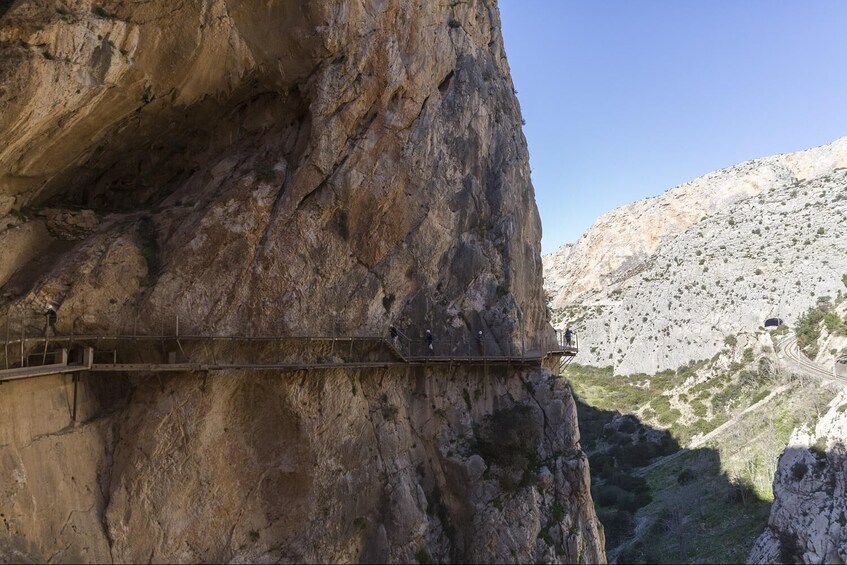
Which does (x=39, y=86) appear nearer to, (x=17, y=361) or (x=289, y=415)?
(x=17, y=361)

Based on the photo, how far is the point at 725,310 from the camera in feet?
212

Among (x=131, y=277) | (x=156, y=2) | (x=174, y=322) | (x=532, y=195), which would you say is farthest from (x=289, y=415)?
(x=532, y=195)

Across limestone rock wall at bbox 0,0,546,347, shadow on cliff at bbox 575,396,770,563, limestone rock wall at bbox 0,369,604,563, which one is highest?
limestone rock wall at bbox 0,0,546,347

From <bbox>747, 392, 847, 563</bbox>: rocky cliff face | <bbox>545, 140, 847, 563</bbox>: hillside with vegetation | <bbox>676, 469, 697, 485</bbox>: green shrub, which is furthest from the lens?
<bbox>676, 469, 697, 485</bbox>: green shrub

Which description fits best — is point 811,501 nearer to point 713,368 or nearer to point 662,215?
point 713,368

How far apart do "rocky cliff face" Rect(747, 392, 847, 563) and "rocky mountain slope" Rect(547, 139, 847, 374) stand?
3352 cm

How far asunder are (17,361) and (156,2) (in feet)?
38.7

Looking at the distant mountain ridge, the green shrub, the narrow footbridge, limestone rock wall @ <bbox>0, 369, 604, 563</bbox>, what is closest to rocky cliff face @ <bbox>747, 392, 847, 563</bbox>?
the green shrub

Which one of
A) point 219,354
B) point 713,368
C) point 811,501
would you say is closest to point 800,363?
point 713,368

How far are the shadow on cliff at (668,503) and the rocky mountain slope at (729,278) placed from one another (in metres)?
19.1

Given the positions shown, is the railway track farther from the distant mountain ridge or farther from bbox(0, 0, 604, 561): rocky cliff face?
the distant mountain ridge

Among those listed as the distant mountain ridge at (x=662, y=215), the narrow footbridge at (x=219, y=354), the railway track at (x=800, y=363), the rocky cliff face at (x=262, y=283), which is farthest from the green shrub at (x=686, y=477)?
the distant mountain ridge at (x=662, y=215)

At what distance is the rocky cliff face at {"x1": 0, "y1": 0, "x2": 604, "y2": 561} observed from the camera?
15633mm

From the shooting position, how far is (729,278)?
67.8 meters
